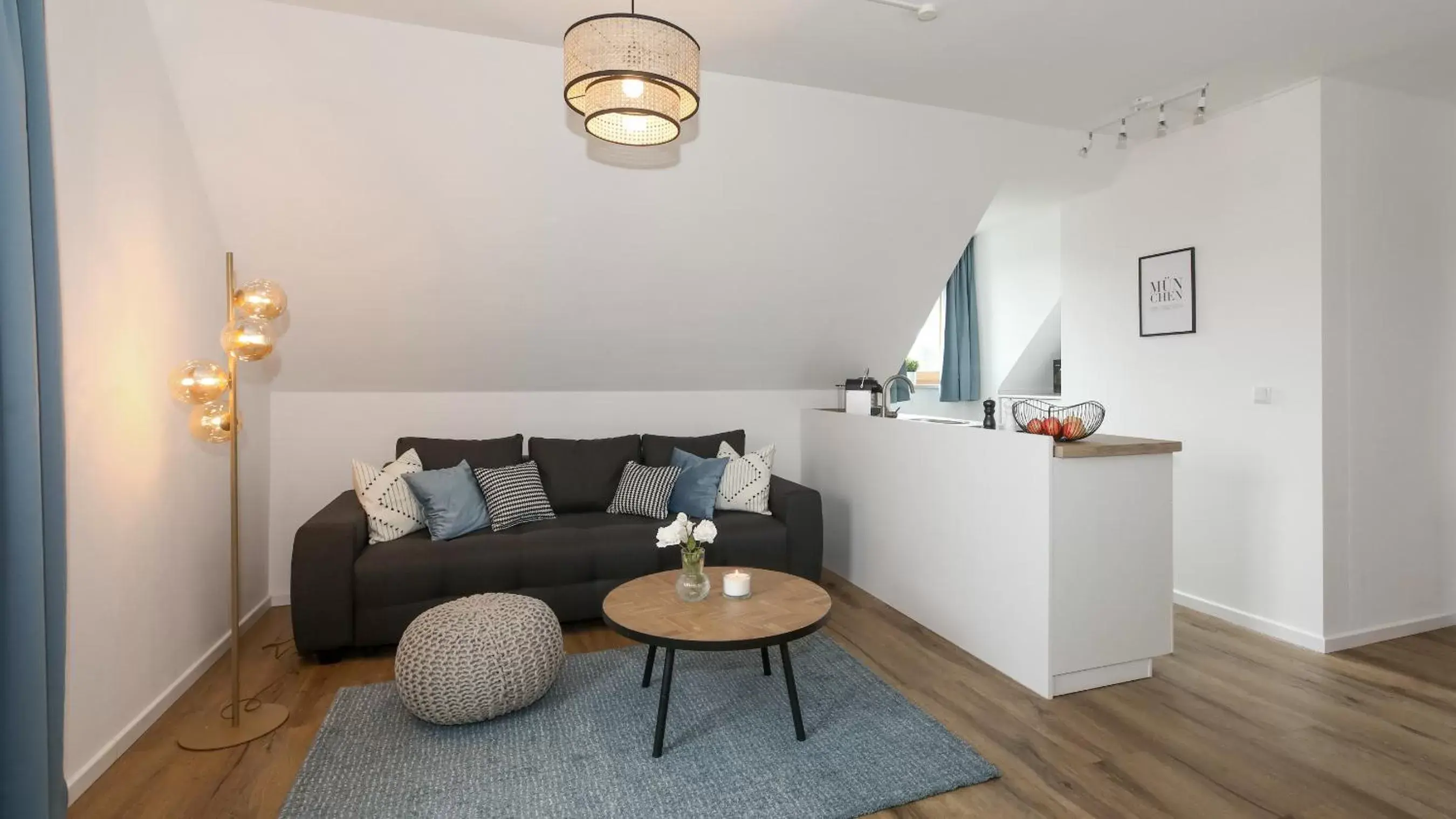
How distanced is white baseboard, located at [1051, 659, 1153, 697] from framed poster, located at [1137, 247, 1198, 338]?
179cm

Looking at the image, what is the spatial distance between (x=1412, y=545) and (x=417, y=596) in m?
4.57

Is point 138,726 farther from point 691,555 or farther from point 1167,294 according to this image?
point 1167,294

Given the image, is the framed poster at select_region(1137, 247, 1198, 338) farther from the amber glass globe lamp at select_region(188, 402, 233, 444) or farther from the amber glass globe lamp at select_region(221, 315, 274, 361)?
the amber glass globe lamp at select_region(188, 402, 233, 444)

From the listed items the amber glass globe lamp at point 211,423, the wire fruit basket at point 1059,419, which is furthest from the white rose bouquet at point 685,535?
the amber glass globe lamp at point 211,423

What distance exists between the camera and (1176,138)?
3857 millimetres

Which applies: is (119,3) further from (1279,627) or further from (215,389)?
(1279,627)

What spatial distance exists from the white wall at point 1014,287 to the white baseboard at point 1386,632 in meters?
2.48

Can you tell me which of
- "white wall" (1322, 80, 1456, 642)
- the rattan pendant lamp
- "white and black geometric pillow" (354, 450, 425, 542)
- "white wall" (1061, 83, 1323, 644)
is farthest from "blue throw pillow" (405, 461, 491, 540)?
"white wall" (1322, 80, 1456, 642)

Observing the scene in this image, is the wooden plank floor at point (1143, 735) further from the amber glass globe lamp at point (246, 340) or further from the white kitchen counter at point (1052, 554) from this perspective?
the amber glass globe lamp at point (246, 340)

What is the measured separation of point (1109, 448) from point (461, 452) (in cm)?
307

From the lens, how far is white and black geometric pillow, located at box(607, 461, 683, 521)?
3.99 m

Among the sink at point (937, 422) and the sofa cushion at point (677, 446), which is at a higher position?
the sink at point (937, 422)

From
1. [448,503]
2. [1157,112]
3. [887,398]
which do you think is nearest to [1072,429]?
[887,398]

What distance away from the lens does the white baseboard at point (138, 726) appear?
213 cm
